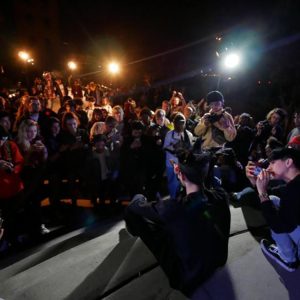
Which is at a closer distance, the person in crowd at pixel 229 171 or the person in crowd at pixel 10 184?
the person in crowd at pixel 10 184

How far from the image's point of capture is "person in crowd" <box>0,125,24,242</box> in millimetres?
4232

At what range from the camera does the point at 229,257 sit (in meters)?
3.40

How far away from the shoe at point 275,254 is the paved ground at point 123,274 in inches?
2.3

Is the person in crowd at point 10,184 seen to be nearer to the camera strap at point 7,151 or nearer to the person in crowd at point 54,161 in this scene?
the camera strap at point 7,151

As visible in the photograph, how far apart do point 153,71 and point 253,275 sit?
79.6 ft

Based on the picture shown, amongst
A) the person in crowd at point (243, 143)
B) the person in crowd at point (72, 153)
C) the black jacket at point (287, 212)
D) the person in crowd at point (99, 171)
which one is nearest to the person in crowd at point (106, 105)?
the person in crowd at point (72, 153)

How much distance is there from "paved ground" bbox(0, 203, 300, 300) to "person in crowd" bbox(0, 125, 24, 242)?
22.2 inches

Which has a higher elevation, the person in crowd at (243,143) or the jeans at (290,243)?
the person in crowd at (243,143)

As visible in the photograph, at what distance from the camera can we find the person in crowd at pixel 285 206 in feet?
9.37

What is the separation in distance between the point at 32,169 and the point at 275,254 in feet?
12.5

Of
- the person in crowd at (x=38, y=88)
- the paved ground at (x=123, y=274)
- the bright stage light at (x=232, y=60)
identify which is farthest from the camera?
the person in crowd at (x=38, y=88)

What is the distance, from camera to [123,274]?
3.22m

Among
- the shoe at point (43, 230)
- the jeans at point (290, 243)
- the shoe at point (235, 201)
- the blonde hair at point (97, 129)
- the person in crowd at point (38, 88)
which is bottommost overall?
the jeans at point (290, 243)

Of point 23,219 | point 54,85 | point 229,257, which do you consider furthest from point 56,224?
point 54,85
